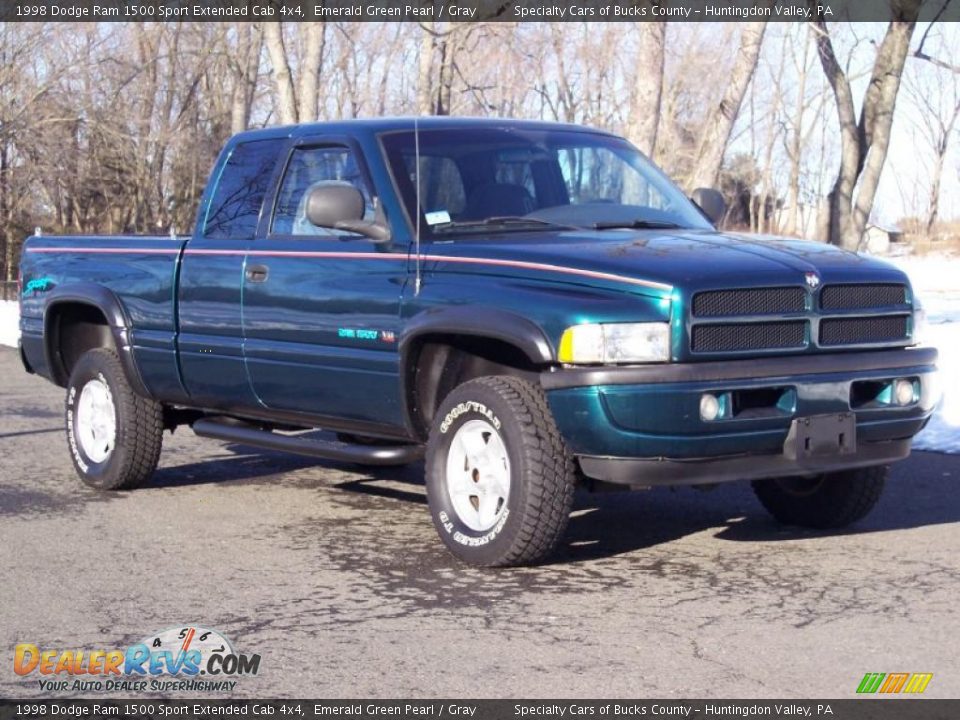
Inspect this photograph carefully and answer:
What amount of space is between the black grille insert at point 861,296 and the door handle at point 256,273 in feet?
9.38

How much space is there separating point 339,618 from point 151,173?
3683cm

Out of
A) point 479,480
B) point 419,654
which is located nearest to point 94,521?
point 479,480

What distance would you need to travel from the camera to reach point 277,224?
775 cm

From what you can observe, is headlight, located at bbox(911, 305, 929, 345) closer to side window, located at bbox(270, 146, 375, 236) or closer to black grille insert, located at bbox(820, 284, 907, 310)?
black grille insert, located at bbox(820, 284, 907, 310)

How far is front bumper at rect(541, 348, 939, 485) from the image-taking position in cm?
590

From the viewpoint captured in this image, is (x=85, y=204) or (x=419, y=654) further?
(x=85, y=204)

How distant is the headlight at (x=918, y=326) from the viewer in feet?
22.3

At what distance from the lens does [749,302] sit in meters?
6.11

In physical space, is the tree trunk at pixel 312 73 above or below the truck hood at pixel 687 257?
above

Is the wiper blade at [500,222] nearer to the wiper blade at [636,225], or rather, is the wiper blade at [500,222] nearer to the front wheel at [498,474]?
the wiper blade at [636,225]

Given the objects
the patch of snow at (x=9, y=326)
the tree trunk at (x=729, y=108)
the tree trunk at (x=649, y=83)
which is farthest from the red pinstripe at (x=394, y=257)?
the patch of snow at (x=9, y=326)

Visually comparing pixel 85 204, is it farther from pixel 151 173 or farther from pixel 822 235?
pixel 822 235

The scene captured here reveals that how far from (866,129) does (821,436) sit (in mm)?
16437

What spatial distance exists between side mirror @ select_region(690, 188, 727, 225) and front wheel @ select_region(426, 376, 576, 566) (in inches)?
86.9
